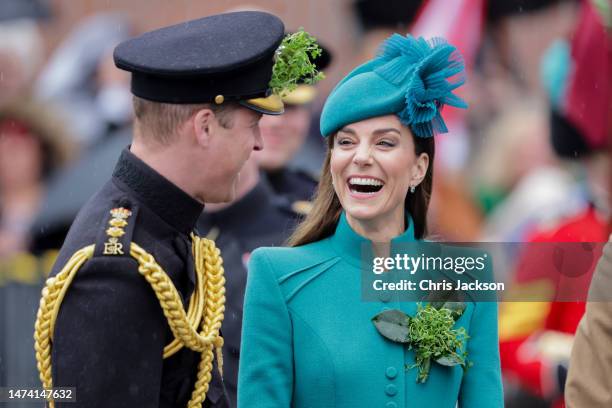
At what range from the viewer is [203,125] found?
14.9 feet

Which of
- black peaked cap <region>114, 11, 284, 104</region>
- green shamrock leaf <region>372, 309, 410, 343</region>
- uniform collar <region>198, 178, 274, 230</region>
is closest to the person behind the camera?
black peaked cap <region>114, 11, 284, 104</region>

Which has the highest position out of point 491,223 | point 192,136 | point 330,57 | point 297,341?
point 192,136

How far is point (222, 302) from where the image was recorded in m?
4.72

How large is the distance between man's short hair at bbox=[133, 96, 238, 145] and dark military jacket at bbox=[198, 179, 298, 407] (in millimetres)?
2093

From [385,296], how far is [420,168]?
42cm

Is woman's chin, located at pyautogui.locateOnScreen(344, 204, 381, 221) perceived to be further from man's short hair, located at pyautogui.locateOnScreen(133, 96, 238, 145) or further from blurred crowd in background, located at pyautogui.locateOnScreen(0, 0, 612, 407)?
blurred crowd in background, located at pyautogui.locateOnScreen(0, 0, 612, 407)

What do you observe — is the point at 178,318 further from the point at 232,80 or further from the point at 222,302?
the point at 232,80

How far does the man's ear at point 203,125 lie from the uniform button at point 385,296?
76 centimetres

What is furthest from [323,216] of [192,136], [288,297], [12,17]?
[12,17]

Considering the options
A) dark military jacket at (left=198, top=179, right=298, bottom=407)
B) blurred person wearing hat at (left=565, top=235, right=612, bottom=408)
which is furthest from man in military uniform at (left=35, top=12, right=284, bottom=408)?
dark military jacket at (left=198, top=179, right=298, bottom=407)

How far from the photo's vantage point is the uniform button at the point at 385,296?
4.84m

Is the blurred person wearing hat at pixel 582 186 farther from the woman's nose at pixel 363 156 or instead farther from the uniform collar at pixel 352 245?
the woman's nose at pixel 363 156

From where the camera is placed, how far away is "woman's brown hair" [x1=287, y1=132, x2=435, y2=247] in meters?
4.98

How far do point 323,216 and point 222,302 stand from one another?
480 mm
